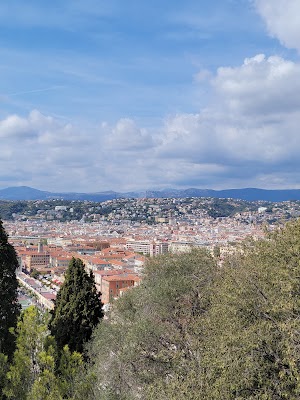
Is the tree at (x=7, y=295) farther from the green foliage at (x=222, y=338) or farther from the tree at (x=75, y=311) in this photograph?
the tree at (x=75, y=311)

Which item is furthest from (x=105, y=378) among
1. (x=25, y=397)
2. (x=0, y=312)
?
(x=25, y=397)

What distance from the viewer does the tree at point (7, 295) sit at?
13898 millimetres

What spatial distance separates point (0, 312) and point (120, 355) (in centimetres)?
390

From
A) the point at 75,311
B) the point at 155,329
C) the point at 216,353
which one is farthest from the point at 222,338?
the point at 75,311

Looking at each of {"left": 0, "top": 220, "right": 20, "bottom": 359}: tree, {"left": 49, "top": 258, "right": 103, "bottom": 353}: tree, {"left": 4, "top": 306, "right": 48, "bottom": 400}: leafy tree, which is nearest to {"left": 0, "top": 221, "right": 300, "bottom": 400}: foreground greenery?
{"left": 4, "top": 306, "right": 48, "bottom": 400}: leafy tree

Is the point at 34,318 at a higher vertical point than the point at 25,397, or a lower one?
higher

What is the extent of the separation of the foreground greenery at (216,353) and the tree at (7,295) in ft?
9.88

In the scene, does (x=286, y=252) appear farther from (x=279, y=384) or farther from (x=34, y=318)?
(x=34, y=318)

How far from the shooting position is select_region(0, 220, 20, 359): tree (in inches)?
547

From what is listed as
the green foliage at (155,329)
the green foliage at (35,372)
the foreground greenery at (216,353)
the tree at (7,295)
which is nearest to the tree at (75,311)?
the green foliage at (155,329)

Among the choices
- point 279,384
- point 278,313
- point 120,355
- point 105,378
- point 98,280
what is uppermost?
point 278,313

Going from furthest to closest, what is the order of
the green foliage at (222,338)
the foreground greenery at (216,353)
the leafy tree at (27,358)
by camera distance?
the green foliage at (222,338) → the foreground greenery at (216,353) → the leafy tree at (27,358)

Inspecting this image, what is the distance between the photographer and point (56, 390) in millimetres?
8062

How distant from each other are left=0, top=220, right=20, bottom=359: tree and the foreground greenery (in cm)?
301
